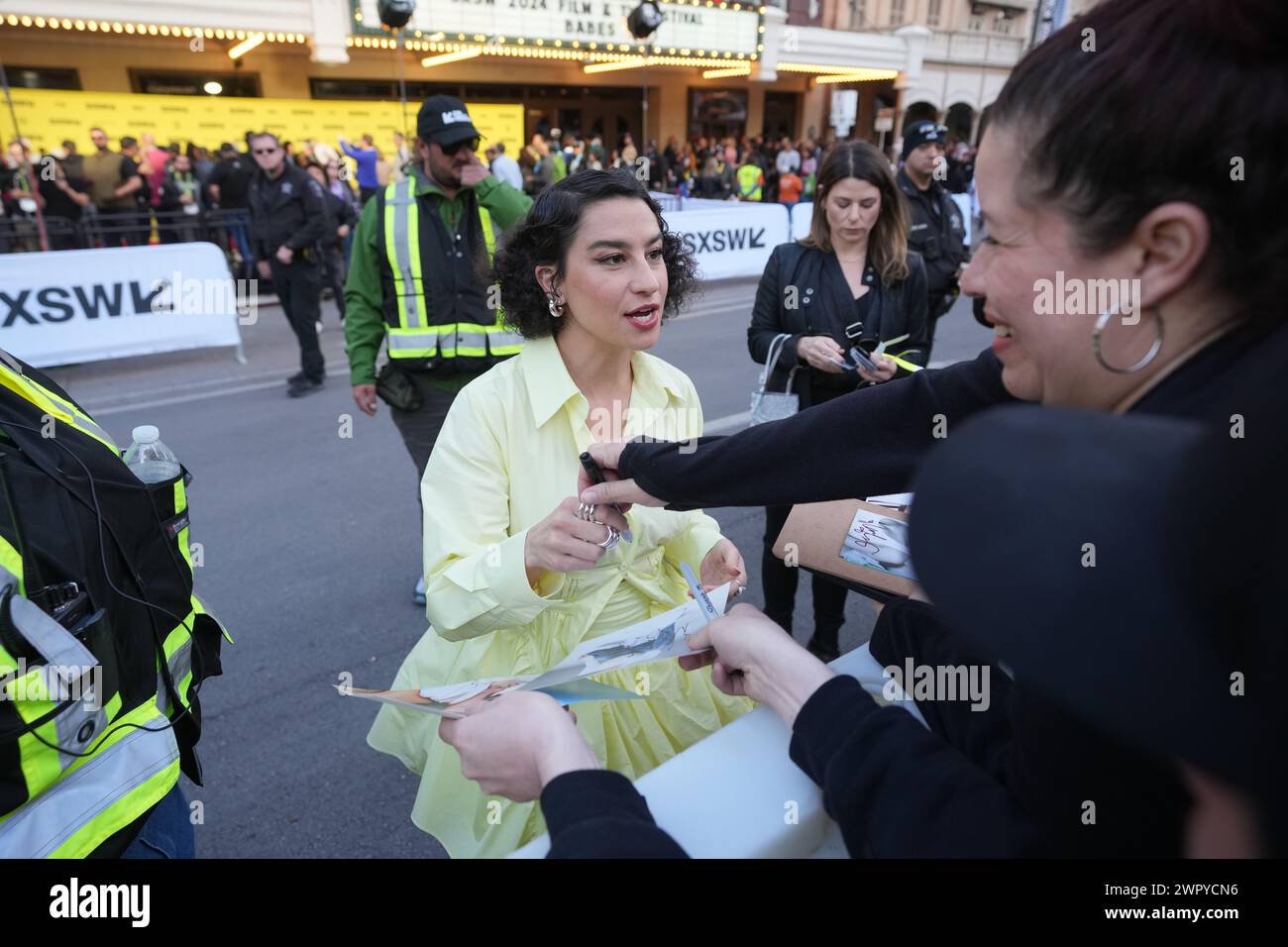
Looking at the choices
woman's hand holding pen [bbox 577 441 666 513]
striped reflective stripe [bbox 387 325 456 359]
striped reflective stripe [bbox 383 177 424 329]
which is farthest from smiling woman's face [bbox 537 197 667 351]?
striped reflective stripe [bbox 383 177 424 329]

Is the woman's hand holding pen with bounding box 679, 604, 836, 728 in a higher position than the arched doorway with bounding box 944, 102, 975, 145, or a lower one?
lower

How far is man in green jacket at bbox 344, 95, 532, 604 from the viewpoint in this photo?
3688 mm

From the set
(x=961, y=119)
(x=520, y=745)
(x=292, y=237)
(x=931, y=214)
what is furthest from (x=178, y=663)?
(x=961, y=119)

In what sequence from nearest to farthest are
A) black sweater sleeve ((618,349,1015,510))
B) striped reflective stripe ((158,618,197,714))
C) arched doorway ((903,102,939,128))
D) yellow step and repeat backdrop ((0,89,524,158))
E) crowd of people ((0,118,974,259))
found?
black sweater sleeve ((618,349,1015,510)) < striped reflective stripe ((158,618,197,714)) < crowd of people ((0,118,974,259)) < yellow step and repeat backdrop ((0,89,524,158)) < arched doorway ((903,102,939,128))

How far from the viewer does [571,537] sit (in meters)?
1.52

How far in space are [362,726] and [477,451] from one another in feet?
5.61

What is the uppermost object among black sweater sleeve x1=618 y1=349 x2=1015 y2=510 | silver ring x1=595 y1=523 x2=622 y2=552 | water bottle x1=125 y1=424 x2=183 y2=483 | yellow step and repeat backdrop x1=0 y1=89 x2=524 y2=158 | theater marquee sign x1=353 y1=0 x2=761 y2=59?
theater marquee sign x1=353 y1=0 x2=761 y2=59

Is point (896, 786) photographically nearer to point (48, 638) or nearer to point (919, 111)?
point (48, 638)

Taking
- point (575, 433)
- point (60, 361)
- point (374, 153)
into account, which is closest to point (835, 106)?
point (374, 153)

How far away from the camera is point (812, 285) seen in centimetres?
346

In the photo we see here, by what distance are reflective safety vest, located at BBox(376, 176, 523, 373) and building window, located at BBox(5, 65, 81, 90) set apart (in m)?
17.3

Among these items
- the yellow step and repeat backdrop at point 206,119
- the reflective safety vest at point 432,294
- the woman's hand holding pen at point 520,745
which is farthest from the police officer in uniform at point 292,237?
the yellow step and repeat backdrop at point 206,119

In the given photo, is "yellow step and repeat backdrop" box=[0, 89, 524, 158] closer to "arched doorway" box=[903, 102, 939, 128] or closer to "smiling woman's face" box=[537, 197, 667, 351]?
"smiling woman's face" box=[537, 197, 667, 351]

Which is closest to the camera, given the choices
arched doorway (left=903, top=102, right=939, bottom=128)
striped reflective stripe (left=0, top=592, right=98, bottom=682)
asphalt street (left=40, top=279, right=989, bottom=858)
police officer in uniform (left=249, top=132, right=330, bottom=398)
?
striped reflective stripe (left=0, top=592, right=98, bottom=682)
